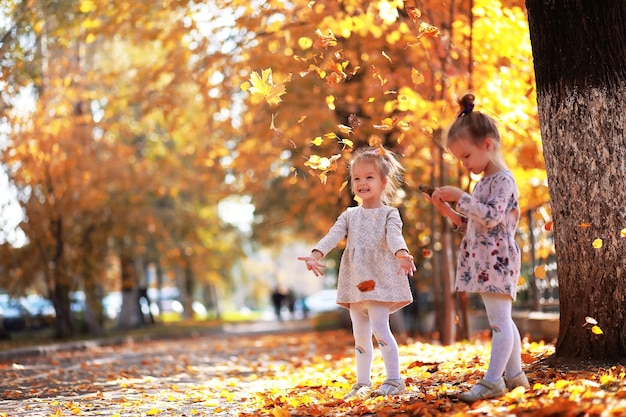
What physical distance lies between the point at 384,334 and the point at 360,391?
1.47 ft

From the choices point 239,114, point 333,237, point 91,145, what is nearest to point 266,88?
point 333,237

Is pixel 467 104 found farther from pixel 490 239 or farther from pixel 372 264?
pixel 372 264

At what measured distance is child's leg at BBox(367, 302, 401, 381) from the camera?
20.0 feet

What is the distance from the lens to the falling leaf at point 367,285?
602 centimetres

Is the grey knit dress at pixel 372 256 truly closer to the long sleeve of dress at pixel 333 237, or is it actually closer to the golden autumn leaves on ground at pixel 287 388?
the long sleeve of dress at pixel 333 237

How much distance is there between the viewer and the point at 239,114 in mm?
18469

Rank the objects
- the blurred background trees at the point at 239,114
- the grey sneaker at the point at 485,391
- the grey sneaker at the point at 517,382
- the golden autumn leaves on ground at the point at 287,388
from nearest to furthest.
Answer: the golden autumn leaves on ground at the point at 287,388 → the grey sneaker at the point at 485,391 → the grey sneaker at the point at 517,382 → the blurred background trees at the point at 239,114

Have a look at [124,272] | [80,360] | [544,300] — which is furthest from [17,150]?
[544,300]

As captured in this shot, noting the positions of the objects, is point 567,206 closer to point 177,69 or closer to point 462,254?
point 462,254

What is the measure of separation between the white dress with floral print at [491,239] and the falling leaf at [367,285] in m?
0.73

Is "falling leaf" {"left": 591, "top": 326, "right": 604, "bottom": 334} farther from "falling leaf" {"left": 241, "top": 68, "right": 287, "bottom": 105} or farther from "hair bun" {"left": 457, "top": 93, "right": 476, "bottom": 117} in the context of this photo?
"falling leaf" {"left": 241, "top": 68, "right": 287, "bottom": 105}

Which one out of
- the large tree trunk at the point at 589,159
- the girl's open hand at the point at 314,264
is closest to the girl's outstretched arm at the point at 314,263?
the girl's open hand at the point at 314,264

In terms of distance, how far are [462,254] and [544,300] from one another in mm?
8031

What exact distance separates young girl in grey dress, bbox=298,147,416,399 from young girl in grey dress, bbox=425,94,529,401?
66cm
